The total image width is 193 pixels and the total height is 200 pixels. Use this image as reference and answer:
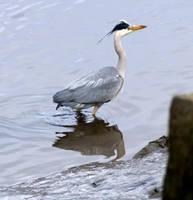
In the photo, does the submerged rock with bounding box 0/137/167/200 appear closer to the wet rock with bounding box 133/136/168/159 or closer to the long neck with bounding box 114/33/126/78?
the wet rock with bounding box 133/136/168/159

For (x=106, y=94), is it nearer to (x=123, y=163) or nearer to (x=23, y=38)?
(x=123, y=163)

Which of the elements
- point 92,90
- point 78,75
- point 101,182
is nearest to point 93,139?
point 92,90

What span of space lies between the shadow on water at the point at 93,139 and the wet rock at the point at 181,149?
16.7ft

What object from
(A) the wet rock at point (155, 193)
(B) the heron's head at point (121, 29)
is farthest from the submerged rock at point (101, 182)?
(B) the heron's head at point (121, 29)

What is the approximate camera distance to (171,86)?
984 centimetres

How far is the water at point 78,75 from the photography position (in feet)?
27.0

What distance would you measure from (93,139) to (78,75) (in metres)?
2.49

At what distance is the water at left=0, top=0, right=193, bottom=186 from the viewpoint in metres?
8.22

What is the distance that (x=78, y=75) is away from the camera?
10930 millimetres

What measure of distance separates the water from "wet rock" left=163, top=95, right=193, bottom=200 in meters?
4.72

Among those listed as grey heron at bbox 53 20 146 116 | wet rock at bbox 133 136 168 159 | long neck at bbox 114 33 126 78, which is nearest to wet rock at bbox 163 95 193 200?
wet rock at bbox 133 136 168 159

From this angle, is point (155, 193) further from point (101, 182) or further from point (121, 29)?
point (121, 29)

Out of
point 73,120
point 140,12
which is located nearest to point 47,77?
point 73,120

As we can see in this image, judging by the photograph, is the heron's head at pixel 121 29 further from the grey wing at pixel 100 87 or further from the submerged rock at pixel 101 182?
the submerged rock at pixel 101 182
